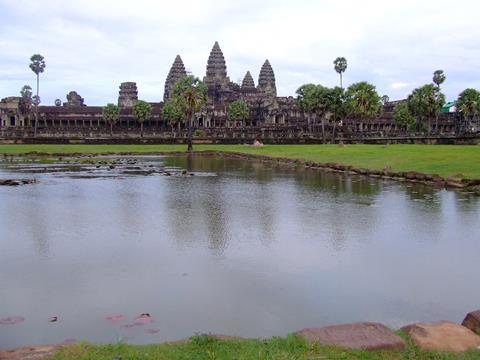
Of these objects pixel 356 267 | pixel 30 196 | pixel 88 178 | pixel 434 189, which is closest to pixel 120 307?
pixel 356 267

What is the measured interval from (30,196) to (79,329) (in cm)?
1342

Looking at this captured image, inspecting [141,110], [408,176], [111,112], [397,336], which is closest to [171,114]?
[141,110]

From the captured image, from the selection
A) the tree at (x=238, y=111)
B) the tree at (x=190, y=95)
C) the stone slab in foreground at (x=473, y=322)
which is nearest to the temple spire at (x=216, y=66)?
the tree at (x=238, y=111)

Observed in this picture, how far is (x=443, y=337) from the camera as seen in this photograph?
552 cm

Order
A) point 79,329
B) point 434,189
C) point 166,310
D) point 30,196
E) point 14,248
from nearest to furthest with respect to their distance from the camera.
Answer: point 79,329 < point 166,310 < point 14,248 < point 30,196 < point 434,189

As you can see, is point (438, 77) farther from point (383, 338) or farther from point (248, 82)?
point (383, 338)

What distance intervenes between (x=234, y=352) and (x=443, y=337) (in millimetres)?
2104

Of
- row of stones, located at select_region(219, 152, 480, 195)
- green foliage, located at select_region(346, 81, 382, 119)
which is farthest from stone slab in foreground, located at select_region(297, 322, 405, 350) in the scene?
green foliage, located at select_region(346, 81, 382, 119)

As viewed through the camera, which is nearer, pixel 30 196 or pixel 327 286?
pixel 327 286

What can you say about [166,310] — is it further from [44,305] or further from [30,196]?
[30,196]

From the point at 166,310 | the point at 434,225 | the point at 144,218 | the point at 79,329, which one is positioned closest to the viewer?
the point at 79,329

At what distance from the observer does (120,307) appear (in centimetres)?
706

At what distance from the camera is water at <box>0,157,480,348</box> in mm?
6738

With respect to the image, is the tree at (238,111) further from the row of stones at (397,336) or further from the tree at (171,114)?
the row of stones at (397,336)
